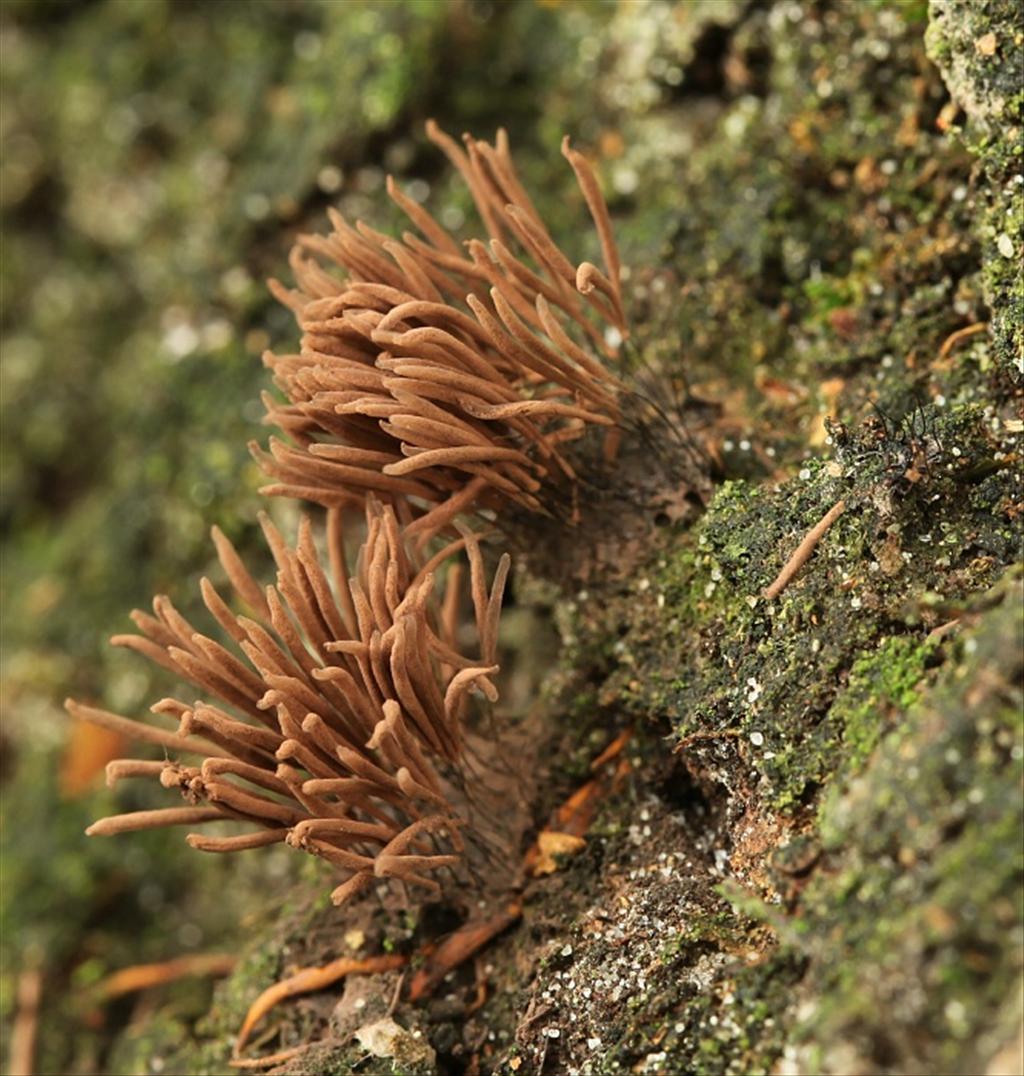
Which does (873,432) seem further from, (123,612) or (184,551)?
(123,612)

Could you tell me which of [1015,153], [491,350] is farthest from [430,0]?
[1015,153]

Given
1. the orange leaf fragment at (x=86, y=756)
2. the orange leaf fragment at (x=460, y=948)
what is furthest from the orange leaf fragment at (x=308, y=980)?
the orange leaf fragment at (x=86, y=756)

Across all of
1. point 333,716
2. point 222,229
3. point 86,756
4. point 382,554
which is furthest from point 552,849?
point 222,229

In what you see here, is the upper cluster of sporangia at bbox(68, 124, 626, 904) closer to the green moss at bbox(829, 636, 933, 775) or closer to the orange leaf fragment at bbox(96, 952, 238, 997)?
the green moss at bbox(829, 636, 933, 775)

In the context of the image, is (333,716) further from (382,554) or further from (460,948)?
(460,948)

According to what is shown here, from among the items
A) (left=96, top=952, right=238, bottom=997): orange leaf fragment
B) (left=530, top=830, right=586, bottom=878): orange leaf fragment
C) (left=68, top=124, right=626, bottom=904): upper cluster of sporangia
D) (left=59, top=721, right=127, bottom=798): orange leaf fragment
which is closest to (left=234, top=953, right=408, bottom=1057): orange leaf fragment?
(left=68, top=124, right=626, bottom=904): upper cluster of sporangia
